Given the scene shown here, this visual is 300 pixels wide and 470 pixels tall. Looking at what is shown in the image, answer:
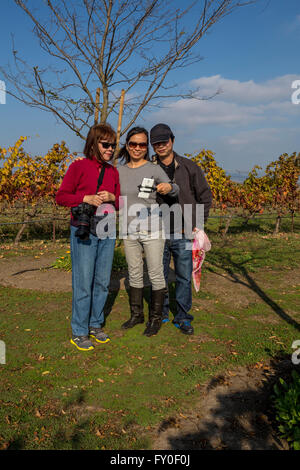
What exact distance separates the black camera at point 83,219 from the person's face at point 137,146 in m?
0.71

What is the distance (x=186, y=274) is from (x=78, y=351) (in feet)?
4.48

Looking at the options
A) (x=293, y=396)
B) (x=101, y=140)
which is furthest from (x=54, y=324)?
(x=293, y=396)

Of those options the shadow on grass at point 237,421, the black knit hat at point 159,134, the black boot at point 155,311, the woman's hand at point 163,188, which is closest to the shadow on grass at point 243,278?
the shadow on grass at point 237,421

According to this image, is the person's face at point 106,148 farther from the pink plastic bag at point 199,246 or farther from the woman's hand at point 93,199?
the pink plastic bag at point 199,246

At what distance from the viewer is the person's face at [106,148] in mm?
3125

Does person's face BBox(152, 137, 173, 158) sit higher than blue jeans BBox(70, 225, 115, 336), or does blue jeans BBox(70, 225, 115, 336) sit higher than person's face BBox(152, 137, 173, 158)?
person's face BBox(152, 137, 173, 158)

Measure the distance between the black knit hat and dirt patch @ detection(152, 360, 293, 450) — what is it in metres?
2.27

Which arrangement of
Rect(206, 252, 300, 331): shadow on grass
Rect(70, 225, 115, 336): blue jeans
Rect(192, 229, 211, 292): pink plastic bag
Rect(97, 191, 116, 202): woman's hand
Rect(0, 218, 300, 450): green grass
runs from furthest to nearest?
Rect(206, 252, 300, 331): shadow on grass
Rect(192, 229, 211, 292): pink plastic bag
Rect(70, 225, 115, 336): blue jeans
Rect(97, 191, 116, 202): woman's hand
Rect(0, 218, 300, 450): green grass

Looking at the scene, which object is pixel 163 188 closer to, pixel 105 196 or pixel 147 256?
pixel 105 196

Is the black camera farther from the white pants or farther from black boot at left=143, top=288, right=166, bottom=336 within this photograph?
black boot at left=143, top=288, right=166, bottom=336

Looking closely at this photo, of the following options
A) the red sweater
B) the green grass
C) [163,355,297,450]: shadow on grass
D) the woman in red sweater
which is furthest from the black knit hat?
[163,355,297,450]: shadow on grass

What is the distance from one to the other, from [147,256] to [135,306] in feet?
2.33

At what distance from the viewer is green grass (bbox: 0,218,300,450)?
2.34 meters

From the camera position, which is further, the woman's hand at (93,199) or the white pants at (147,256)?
the white pants at (147,256)
